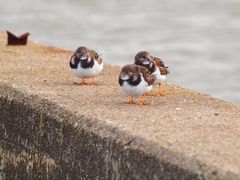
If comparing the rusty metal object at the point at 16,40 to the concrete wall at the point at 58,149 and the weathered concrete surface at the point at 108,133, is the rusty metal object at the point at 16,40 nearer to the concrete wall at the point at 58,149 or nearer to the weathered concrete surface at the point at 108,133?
the weathered concrete surface at the point at 108,133

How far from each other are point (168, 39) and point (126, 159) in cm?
1291

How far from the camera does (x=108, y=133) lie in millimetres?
6215

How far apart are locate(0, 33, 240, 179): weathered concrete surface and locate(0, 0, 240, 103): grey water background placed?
21.1ft

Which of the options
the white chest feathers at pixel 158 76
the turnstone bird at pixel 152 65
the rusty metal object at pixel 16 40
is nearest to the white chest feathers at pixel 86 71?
the turnstone bird at pixel 152 65

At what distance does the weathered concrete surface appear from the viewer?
5629 mm

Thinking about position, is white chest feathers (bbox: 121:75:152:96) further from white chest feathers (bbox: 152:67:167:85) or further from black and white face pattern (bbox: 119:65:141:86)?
white chest feathers (bbox: 152:67:167:85)

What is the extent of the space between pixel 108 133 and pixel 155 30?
1348 centimetres

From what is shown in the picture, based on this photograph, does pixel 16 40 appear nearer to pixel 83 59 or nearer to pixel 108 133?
pixel 83 59

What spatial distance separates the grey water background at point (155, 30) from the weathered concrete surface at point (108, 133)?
6.45m

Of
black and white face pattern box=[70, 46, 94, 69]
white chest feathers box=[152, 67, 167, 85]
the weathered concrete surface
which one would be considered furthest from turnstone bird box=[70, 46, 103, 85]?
white chest feathers box=[152, 67, 167, 85]

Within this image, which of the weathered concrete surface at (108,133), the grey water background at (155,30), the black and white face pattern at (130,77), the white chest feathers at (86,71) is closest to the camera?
the weathered concrete surface at (108,133)

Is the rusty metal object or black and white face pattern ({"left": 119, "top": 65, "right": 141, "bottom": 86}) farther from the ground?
the rusty metal object

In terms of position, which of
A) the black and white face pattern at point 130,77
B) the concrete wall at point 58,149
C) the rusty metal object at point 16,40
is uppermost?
the rusty metal object at point 16,40

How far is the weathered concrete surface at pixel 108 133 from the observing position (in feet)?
18.5
